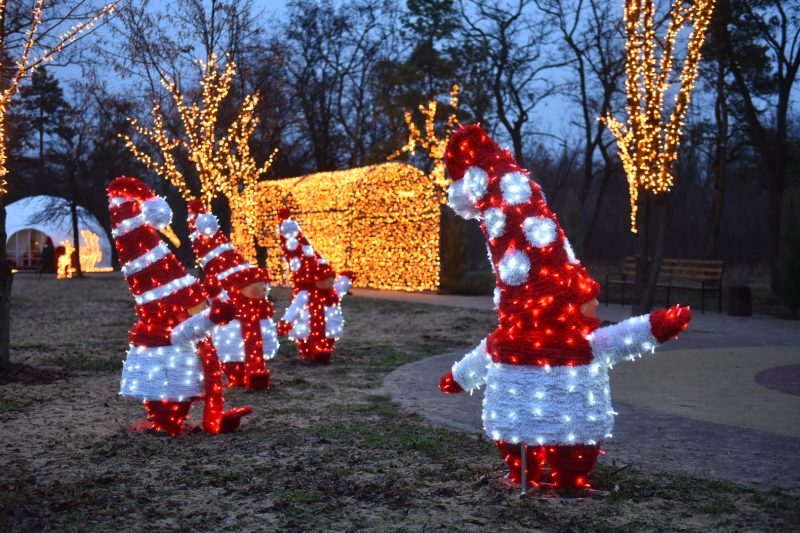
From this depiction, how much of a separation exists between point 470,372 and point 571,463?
882 millimetres

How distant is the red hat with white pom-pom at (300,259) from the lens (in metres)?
11.1

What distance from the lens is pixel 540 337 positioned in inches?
199

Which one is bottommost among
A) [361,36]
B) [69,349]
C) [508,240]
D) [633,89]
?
[69,349]

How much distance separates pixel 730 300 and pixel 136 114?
54.4ft

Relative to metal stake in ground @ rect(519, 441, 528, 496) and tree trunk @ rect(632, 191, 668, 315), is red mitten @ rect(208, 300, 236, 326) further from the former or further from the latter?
tree trunk @ rect(632, 191, 668, 315)

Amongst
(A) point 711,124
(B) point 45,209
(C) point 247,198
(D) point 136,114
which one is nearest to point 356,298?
(C) point 247,198

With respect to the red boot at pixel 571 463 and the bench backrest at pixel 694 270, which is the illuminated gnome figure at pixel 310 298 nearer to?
the red boot at pixel 571 463

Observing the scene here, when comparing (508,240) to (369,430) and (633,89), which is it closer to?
(369,430)

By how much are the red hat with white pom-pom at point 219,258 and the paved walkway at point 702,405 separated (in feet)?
6.70

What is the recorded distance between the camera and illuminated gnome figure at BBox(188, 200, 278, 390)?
9.30 meters

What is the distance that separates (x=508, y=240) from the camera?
17.0ft

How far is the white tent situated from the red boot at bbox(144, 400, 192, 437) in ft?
117

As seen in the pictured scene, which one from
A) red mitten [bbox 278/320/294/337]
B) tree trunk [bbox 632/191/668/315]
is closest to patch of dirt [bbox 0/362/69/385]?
red mitten [bbox 278/320/294/337]

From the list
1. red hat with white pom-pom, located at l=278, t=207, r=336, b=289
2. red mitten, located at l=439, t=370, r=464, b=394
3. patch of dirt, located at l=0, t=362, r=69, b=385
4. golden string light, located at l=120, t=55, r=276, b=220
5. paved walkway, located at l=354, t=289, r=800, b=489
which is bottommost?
patch of dirt, located at l=0, t=362, r=69, b=385
